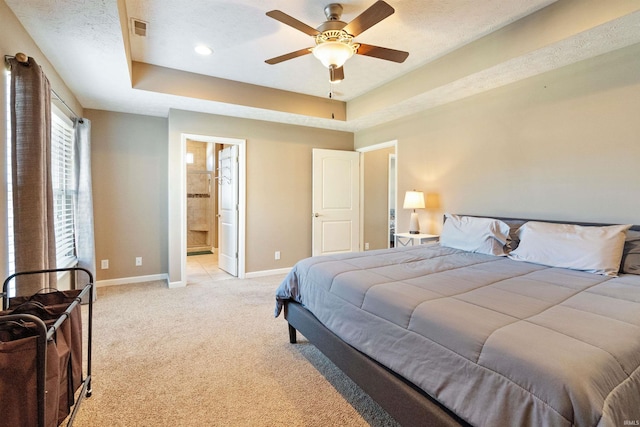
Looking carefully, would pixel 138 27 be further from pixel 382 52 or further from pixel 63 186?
pixel 382 52

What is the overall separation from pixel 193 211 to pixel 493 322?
7205mm

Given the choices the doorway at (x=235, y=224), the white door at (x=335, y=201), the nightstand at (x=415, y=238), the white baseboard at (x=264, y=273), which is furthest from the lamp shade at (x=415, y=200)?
the doorway at (x=235, y=224)

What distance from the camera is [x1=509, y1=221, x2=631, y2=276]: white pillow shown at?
2.17 m

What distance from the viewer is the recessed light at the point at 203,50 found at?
3059 mm

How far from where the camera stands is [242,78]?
3.87 metres

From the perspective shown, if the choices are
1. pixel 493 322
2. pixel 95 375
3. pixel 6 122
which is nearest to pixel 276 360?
pixel 95 375

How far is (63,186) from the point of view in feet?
11.2

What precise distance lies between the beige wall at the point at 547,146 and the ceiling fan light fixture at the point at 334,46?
6.31ft

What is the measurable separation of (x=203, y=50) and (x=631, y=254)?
402 centimetres

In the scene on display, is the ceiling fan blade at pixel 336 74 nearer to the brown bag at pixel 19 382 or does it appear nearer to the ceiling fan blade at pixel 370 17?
the ceiling fan blade at pixel 370 17

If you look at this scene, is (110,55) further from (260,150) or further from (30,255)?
(260,150)

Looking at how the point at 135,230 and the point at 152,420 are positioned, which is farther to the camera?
the point at 135,230

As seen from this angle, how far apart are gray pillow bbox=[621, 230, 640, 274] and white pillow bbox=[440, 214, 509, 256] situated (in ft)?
2.57

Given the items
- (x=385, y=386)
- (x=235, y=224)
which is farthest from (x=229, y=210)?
(x=385, y=386)
